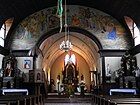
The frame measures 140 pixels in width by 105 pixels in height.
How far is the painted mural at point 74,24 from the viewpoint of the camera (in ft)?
60.7

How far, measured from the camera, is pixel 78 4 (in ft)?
60.4

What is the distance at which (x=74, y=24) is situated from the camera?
737 inches

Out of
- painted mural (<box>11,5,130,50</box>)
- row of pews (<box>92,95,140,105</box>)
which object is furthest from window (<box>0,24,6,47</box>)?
row of pews (<box>92,95,140,105</box>)

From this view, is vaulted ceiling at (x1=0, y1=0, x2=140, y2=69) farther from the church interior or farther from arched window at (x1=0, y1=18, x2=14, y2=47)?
arched window at (x1=0, y1=18, x2=14, y2=47)

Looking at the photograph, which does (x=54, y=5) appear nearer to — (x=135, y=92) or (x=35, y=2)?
(x=35, y=2)

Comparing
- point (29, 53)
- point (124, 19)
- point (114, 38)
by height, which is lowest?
point (29, 53)

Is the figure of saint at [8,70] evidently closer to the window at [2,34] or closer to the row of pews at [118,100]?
the window at [2,34]

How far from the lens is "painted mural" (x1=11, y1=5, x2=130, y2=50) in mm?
18500

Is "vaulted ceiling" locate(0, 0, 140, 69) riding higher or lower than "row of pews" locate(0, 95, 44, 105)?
higher

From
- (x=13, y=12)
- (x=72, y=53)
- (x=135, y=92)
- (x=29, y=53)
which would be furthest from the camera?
(x=72, y=53)

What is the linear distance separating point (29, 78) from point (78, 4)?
663cm

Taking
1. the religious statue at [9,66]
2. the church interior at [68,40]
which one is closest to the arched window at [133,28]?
the church interior at [68,40]

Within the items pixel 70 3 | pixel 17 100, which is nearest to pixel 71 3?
pixel 70 3

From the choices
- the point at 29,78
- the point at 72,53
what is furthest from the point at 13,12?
the point at 72,53
